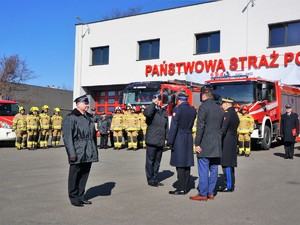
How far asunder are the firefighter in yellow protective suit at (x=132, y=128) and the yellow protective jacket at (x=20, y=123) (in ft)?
13.2

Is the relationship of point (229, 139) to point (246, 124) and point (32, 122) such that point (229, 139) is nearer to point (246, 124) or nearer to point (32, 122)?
point (246, 124)


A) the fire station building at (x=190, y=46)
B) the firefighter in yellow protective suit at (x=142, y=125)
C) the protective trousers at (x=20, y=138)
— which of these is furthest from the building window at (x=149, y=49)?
the protective trousers at (x=20, y=138)

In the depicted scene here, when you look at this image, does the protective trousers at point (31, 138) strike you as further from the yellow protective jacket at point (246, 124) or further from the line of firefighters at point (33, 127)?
the yellow protective jacket at point (246, 124)

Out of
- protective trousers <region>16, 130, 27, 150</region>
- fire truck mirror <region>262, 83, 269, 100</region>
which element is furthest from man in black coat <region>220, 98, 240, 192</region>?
protective trousers <region>16, 130, 27, 150</region>

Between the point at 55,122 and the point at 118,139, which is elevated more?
the point at 55,122

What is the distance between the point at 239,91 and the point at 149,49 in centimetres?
1255

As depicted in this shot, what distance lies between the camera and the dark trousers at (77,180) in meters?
5.99

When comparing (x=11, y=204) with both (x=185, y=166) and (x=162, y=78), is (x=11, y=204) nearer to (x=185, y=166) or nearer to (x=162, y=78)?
(x=185, y=166)

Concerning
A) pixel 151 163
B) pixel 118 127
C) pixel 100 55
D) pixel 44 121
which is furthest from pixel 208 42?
pixel 151 163

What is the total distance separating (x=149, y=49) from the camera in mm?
→ 26719

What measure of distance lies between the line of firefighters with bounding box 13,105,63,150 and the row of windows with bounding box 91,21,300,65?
12.0 m

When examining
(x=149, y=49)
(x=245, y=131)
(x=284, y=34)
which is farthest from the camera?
(x=149, y=49)

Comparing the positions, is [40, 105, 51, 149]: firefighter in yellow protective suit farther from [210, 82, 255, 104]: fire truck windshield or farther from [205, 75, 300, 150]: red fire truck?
[210, 82, 255, 104]: fire truck windshield

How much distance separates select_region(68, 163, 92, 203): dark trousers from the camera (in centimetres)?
599
